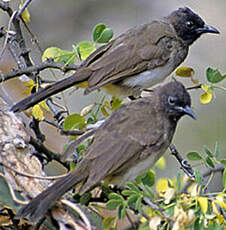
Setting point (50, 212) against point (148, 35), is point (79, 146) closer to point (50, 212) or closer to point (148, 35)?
point (50, 212)

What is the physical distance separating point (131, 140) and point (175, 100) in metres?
0.35

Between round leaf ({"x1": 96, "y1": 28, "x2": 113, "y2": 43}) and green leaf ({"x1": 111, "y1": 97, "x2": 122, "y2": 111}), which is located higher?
round leaf ({"x1": 96, "y1": 28, "x2": 113, "y2": 43})

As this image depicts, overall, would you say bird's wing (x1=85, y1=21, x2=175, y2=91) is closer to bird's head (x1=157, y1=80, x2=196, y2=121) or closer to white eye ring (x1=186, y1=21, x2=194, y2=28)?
white eye ring (x1=186, y1=21, x2=194, y2=28)

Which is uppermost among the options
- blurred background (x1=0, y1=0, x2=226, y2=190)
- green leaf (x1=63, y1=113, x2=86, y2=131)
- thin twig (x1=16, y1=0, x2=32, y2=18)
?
thin twig (x1=16, y1=0, x2=32, y2=18)

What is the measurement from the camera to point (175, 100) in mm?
3018

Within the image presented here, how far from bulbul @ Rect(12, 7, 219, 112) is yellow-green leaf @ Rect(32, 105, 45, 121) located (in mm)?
395

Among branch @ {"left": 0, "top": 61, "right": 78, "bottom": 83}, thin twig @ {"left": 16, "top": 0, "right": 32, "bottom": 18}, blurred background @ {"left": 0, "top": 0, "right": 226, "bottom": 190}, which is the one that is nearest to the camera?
branch @ {"left": 0, "top": 61, "right": 78, "bottom": 83}

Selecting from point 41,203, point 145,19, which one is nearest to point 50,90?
point 41,203

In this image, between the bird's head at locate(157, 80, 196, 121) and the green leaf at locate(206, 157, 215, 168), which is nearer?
the green leaf at locate(206, 157, 215, 168)

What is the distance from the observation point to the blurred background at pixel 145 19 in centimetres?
631

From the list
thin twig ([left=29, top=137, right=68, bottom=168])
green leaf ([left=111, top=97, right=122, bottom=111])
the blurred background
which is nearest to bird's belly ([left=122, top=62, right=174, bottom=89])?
green leaf ([left=111, top=97, right=122, bottom=111])

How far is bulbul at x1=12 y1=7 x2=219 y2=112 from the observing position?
343 cm

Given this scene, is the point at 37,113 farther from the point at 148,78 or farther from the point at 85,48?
the point at 148,78

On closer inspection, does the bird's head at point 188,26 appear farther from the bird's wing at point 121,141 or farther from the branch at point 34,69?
the branch at point 34,69
